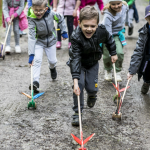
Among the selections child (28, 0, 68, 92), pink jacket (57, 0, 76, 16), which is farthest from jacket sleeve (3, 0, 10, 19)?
child (28, 0, 68, 92)

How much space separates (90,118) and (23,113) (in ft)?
3.32

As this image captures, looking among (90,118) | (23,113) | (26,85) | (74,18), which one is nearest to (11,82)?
(26,85)

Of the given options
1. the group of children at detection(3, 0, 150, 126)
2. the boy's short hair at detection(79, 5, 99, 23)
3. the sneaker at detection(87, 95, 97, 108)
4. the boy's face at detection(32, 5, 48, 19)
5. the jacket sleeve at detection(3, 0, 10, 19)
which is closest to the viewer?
the boy's short hair at detection(79, 5, 99, 23)

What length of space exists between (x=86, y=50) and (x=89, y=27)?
0.33m

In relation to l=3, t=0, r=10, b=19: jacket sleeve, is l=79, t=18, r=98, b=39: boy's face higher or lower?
higher

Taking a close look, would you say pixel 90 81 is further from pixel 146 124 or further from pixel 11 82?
pixel 11 82

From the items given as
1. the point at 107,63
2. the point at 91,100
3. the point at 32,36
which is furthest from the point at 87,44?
the point at 107,63

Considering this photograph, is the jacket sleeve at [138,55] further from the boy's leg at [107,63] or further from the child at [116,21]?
the boy's leg at [107,63]

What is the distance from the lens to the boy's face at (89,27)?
11.0 feet

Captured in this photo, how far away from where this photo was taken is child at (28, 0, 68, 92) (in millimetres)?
4587

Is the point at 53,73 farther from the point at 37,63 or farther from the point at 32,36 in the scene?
the point at 32,36

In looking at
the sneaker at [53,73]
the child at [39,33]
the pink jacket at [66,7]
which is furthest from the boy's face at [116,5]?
the pink jacket at [66,7]

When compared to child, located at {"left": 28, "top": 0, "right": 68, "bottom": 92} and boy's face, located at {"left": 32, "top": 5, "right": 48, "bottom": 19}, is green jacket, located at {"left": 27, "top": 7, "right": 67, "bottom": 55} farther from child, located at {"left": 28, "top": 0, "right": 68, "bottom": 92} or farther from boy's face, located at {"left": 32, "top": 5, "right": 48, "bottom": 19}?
boy's face, located at {"left": 32, "top": 5, "right": 48, "bottom": 19}

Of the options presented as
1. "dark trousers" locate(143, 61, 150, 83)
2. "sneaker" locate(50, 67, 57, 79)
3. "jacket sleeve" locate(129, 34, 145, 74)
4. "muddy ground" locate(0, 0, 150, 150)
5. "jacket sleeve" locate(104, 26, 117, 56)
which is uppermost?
"jacket sleeve" locate(104, 26, 117, 56)
